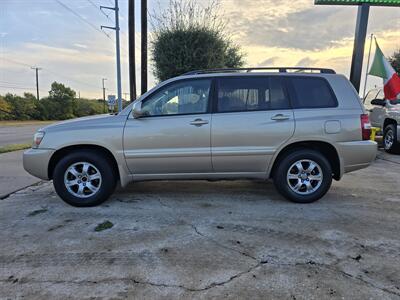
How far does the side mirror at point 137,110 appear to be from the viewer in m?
4.40

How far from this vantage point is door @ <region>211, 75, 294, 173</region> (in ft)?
14.7

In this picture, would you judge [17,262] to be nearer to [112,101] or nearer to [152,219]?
[152,219]

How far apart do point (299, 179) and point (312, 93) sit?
1240 mm

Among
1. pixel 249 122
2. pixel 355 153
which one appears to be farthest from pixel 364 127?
pixel 249 122

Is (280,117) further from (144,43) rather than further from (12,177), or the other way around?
(144,43)

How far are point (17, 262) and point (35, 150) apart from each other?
75.8 inches

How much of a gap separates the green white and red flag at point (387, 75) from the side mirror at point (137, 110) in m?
8.12

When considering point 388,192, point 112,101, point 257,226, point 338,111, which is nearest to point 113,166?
point 257,226

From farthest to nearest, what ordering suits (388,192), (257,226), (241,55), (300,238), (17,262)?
(241,55), (388,192), (257,226), (300,238), (17,262)

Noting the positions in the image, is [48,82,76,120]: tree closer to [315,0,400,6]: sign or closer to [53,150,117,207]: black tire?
[315,0,400,6]: sign

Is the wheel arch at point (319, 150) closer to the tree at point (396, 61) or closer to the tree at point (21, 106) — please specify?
the tree at point (396, 61)

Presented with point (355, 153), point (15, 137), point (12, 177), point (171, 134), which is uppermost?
point (171, 134)

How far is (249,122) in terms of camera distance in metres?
4.48

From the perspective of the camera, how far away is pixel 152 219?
162 inches
